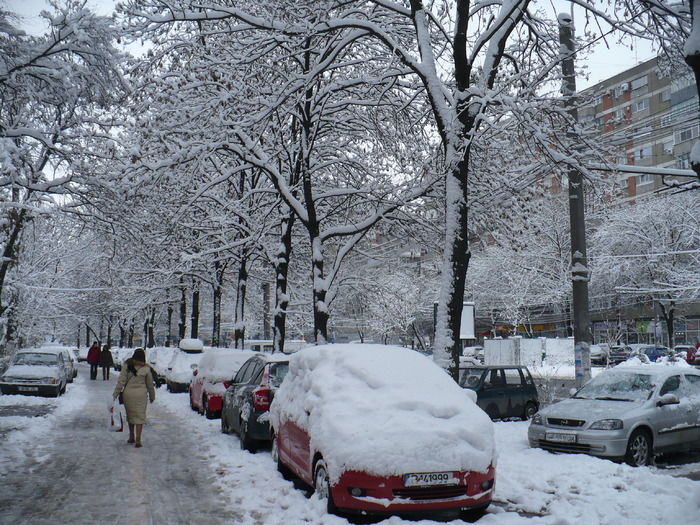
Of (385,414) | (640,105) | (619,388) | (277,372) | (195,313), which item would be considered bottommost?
(619,388)

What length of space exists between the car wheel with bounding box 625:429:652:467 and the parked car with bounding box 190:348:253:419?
8735 millimetres

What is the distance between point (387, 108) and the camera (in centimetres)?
1667

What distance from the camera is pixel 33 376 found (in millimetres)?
21078

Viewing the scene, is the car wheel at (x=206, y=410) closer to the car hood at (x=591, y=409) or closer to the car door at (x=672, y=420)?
the car hood at (x=591, y=409)

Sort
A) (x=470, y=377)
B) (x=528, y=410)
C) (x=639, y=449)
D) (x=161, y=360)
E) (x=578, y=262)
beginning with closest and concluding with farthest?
(x=639, y=449) → (x=578, y=262) → (x=470, y=377) → (x=528, y=410) → (x=161, y=360)

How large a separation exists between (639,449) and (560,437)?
115 centimetres

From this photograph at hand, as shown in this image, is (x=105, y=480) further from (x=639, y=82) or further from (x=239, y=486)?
(x=639, y=82)

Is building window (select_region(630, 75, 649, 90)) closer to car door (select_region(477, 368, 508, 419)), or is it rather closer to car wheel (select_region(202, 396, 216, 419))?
car door (select_region(477, 368, 508, 419))

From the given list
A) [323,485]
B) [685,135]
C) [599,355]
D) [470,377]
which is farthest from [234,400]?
[685,135]

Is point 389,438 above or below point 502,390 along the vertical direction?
above

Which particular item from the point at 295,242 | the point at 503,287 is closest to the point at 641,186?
the point at 503,287

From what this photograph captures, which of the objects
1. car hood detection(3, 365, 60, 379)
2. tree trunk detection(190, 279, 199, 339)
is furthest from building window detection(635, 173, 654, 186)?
car hood detection(3, 365, 60, 379)

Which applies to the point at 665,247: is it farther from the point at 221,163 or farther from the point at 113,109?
the point at 113,109

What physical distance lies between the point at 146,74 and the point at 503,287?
43.4 m
